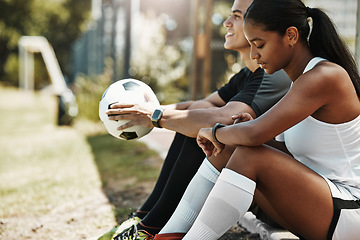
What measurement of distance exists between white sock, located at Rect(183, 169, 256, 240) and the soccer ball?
2.79ft

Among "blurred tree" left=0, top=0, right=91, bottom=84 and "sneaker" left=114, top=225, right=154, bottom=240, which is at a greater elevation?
"sneaker" left=114, top=225, right=154, bottom=240

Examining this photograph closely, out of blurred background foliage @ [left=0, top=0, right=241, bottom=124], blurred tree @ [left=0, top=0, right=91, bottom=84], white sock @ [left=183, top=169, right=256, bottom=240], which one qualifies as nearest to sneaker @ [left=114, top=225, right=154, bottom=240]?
white sock @ [left=183, top=169, right=256, bottom=240]

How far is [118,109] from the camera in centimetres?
247

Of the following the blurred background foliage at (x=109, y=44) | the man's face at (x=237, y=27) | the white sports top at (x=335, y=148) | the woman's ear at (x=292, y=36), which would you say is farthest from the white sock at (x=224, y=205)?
the blurred background foliage at (x=109, y=44)

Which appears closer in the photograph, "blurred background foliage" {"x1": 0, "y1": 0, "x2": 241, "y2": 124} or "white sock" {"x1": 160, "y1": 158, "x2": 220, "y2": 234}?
"white sock" {"x1": 160, "y1": 158, "x2": 220, "y2": 234}

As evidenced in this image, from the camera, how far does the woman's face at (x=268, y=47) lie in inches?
69.1

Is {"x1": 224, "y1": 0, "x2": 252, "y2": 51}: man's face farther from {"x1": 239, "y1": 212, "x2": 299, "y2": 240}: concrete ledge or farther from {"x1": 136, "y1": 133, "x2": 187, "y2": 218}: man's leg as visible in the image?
{"x1": 239, "y1": 212, "x2": 299, "y2": 240}: concrete ledge

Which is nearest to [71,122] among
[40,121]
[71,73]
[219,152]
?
[40,121]

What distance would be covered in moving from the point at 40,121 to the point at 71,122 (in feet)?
5.56

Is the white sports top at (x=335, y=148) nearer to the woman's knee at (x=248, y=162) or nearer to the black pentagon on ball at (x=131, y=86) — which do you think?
the woman's knee at (x=248, y=162)

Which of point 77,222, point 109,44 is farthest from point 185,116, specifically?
point 109,44

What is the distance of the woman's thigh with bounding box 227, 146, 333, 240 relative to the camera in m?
1.69

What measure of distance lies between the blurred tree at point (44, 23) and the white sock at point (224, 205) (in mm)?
21797

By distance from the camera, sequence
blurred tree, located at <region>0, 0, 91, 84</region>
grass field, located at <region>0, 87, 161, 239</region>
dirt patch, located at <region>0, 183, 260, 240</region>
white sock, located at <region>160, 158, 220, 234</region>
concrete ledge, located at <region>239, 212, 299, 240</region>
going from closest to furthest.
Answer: white sock, located at <region>160, 158, 220, 234</region> < concrete ledge, located at <region>239, 212, 299, 240</region> < dirt patch, located at <region>0, 183, 260, 240</region> < grass field, located at <region>0, 87, 161, 239</region> < blurred tree, located at <region>0, 0, 91, 84</region>
